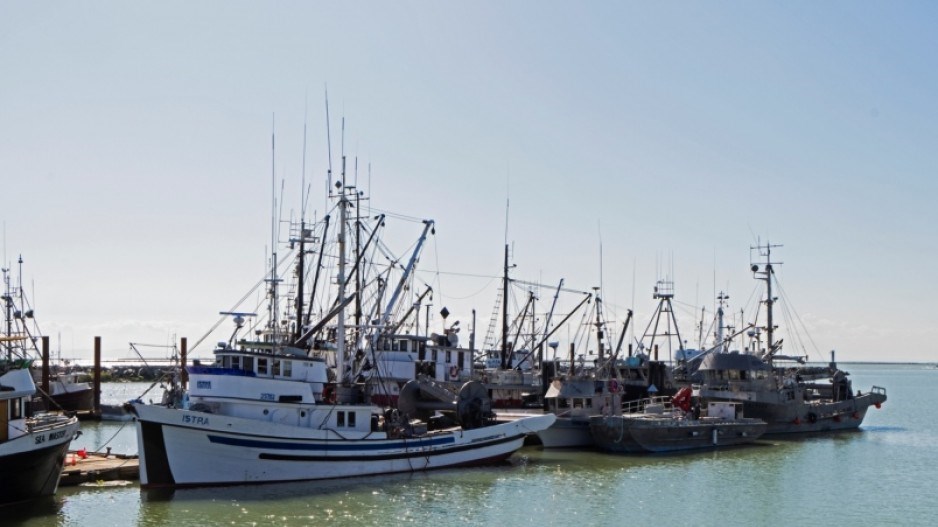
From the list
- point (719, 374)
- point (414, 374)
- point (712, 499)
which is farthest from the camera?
point (719, 374)

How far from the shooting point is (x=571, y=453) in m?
44.9

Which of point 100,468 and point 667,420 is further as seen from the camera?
point 667,420

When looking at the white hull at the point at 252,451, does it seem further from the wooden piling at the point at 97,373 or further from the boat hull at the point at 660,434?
the wooden piling at the point at 97,373

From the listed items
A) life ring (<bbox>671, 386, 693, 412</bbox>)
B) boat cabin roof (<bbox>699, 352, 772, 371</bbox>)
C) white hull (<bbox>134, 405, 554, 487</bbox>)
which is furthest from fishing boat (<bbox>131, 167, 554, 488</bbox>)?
boat cabin roof (<bbox>699, 352, 772, 371</bbox>)

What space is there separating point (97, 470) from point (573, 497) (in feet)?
56.0

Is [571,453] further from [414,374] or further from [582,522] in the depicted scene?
[582,522]

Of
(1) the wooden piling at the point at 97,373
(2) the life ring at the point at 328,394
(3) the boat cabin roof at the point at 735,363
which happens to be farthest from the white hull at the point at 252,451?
(1) the wooden piling at the point at 97,373

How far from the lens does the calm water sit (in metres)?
29.4

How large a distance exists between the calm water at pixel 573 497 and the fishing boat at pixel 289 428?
2.62 feet

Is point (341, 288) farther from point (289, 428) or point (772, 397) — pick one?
point (772, 397)

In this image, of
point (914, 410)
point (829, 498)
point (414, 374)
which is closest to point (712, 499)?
point (829, 498)

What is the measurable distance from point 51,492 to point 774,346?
158 ft

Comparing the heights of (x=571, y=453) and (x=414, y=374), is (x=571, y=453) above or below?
below

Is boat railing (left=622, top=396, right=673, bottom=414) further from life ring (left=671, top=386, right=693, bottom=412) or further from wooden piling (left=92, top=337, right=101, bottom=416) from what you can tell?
wooden piling (left=92, top=337, right=101, bottom=416)
